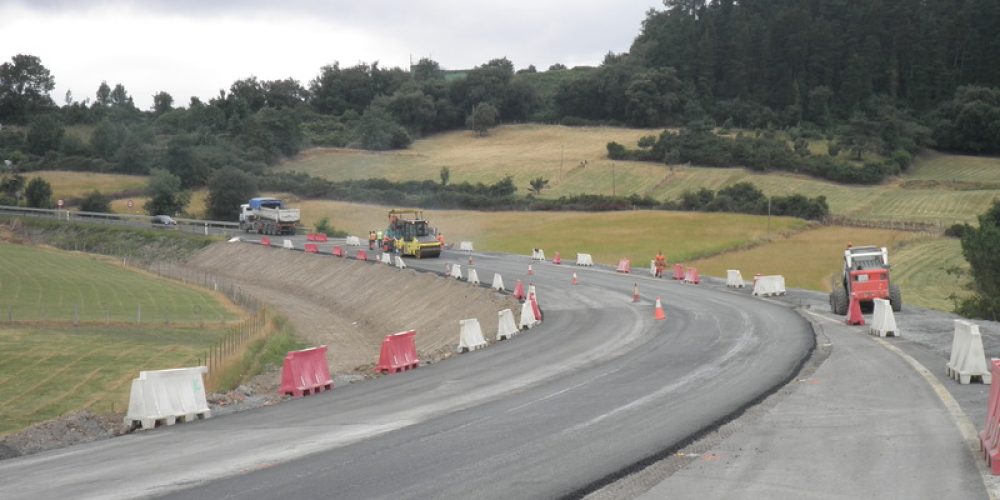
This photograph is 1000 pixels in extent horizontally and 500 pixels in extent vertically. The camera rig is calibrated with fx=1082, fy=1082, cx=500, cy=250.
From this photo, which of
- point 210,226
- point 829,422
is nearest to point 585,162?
point 210,226

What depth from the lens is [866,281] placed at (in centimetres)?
3534

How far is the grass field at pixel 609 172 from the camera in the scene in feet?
Result: 285

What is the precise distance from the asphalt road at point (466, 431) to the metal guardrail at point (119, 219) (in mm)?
68988

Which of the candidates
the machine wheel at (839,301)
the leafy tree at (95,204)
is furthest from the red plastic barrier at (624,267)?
the leafy tree at (95,204)

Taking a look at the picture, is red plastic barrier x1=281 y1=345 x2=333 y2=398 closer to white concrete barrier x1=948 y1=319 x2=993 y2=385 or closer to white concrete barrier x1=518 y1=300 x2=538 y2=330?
white concrete barrier x1=518 y1=300 x2=538 y2=330

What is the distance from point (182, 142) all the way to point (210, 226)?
24.1 metres

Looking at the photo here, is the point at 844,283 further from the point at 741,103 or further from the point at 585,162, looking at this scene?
the point at 741,103

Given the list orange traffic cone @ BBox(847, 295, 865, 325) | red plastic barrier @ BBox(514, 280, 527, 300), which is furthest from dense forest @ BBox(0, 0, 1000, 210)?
orange traffic cone @ BBox(847, 295, 865, 325)

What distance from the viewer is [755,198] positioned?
88.9 meters

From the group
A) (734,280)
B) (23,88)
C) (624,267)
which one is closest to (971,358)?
(734,280)

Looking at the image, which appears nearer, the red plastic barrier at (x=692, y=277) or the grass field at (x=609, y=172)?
the red plastic barrier at (x=692, y=277)

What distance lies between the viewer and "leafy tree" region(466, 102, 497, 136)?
149375mm

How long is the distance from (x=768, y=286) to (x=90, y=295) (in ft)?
106

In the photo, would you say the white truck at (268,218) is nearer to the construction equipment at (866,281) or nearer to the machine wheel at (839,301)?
the machine wheel at (839,301)
